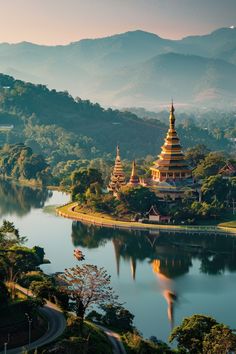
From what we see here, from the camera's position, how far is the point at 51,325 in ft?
87.4

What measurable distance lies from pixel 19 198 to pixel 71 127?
4700cm

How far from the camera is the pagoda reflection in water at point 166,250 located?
1552 inches

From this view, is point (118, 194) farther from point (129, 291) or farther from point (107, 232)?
point (129, 291)

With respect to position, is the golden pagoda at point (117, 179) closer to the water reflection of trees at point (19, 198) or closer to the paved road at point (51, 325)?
the water reflection of trees at point (19, 198)

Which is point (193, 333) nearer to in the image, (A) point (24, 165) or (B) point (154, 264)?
(B) point (154, 264)

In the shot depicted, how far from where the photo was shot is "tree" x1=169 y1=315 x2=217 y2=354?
24594 mm

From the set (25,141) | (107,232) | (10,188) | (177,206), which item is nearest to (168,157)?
(177,206)

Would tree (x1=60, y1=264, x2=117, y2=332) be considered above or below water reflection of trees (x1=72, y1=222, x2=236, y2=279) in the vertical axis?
above

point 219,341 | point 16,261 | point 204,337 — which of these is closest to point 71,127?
point 16,261

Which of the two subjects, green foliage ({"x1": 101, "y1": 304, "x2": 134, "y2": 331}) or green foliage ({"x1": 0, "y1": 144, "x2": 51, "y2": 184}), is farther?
green foliage ({"x1": 0, "y1": 144, "x2": 51, "y2": 184})

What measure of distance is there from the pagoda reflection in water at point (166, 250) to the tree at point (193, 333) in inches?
353

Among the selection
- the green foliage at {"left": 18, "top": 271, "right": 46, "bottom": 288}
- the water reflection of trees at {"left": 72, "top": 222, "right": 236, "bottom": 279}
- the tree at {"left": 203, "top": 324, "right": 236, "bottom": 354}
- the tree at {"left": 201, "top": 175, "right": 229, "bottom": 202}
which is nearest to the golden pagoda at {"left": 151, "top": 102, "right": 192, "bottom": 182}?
the tree at {"left": 201, "top": 175, "right": 229, "bottom": 202}

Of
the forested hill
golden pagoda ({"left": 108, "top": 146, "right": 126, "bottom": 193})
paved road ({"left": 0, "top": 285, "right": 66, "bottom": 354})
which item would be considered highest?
the forested hill

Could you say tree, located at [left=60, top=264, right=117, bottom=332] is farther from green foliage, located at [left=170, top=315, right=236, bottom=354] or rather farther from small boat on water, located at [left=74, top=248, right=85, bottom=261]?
small boat on water, located at [left=74, top=248, right=85, bottom=261]
